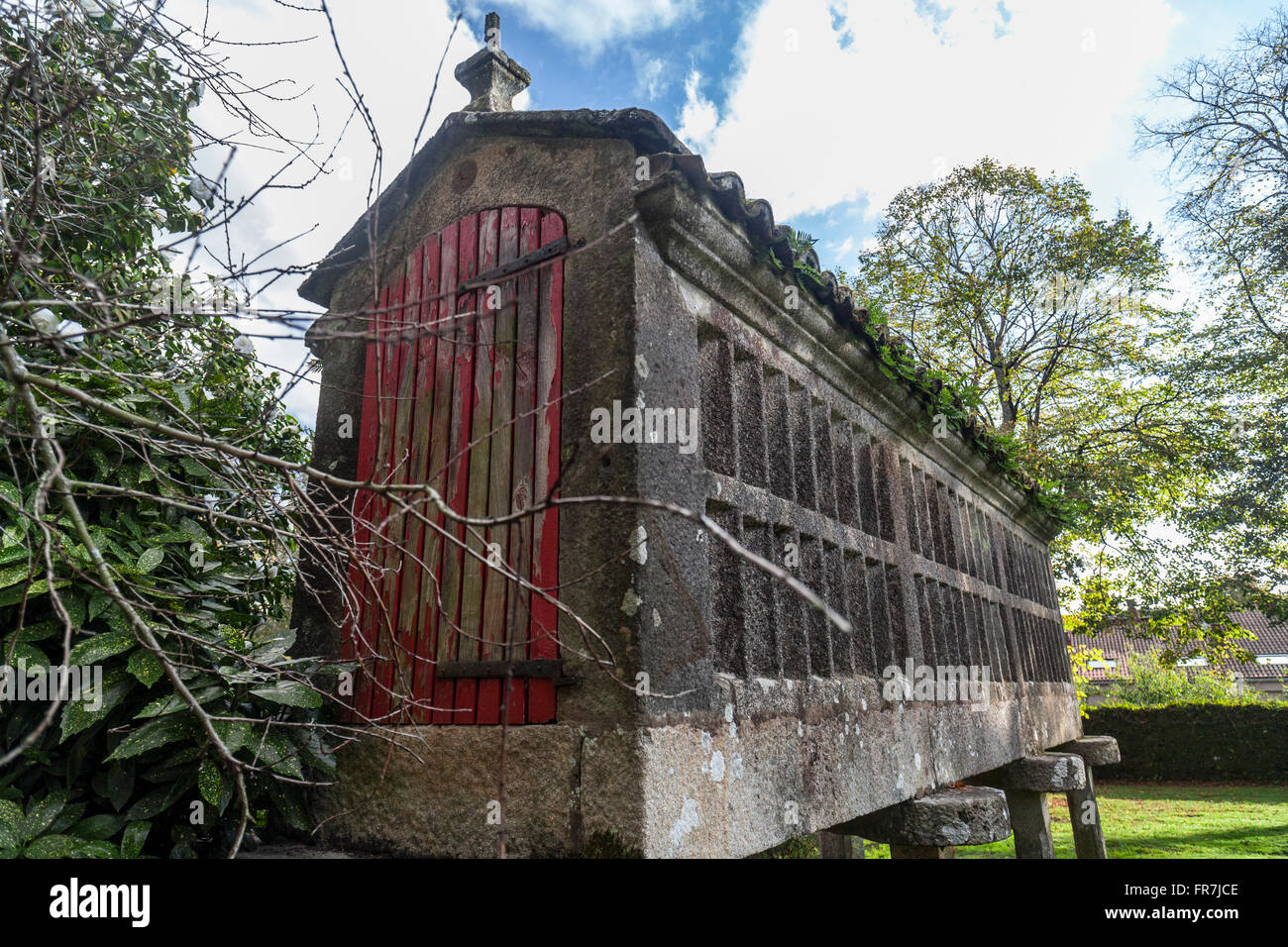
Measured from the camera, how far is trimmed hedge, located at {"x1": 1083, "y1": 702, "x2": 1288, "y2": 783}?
15.6m

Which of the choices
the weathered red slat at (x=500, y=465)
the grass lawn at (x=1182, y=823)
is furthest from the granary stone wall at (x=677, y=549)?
the grass lawn at (x=1182, y=823)

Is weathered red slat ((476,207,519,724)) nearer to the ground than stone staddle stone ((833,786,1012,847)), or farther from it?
farther from it

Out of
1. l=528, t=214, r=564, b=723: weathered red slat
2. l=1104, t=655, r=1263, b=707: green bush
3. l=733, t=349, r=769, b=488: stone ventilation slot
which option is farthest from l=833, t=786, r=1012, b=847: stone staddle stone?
l=1104, t=655, r=1263, b=707: green bush

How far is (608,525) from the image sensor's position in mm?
2650

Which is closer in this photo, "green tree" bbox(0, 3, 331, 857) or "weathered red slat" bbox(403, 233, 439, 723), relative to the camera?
"green tree" bbox(0, 3, 331, 857)

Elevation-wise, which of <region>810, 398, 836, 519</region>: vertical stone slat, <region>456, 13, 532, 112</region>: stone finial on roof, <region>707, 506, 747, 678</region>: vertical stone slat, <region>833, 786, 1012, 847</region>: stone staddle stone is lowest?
<region>833, 786, 1012, 847</region>: stone staddle stone

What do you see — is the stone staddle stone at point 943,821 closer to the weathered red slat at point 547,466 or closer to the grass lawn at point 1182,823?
the weathered red slat at point 547,466

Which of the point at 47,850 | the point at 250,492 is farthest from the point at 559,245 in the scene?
the point at 47,850

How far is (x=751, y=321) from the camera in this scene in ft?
11.7

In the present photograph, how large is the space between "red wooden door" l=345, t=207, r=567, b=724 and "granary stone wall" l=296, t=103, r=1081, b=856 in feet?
0.32

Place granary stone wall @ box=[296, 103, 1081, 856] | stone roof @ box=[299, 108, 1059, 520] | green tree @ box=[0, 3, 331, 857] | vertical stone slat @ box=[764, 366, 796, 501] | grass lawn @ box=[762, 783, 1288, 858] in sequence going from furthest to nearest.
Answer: grass lawn @ box=[762, 783, 1288, 858], vertical stone slat @ box=[764, 366, 796, 501], stone roof @ box=[299, 108, 1059, 520], granary stone wall @ box=[296, 103, 1081, 856], green tree @ box=[0, 3, 331, 857]

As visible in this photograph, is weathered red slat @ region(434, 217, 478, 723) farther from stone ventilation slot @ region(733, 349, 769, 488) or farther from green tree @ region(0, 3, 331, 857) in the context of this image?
stone ventilation slot @ region(733, 349, 769, 488)

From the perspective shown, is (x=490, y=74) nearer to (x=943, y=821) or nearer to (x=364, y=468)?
(x=364, y=468)
